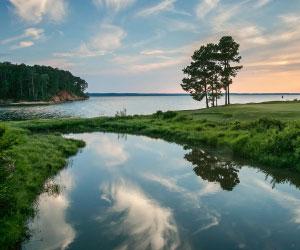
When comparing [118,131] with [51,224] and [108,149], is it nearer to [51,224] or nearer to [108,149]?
[108,149]

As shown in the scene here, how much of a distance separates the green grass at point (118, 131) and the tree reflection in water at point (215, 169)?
6.70 feet

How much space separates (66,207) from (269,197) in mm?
9587

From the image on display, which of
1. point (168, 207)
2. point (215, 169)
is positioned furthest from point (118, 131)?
point (168, 207)

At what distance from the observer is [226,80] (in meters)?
73.2

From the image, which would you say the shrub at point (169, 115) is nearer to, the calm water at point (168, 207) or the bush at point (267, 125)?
the bush at point (267, 125)

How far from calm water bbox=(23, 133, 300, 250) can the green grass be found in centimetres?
87

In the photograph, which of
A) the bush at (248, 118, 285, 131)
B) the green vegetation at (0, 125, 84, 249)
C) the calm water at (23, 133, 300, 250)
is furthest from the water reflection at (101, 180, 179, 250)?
the bush at (248, 118, 285, 131)

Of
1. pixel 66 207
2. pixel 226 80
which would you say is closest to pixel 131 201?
pixel 66 207

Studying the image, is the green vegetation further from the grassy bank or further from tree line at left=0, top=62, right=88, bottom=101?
tree line at left=0, top=62, right=88, bottom=101

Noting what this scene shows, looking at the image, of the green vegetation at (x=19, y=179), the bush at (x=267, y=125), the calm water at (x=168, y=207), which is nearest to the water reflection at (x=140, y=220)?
the calm water at (x=168, y=207)

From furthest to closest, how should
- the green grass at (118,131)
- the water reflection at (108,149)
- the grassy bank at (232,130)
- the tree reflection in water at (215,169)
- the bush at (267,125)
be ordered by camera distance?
1. the bush at (267,125)
2. the water reflection at (108,149)
3. the grassy bank at (232,130)
4. the tree reflection in water at (215,169)
5. the green grass at (118,131)

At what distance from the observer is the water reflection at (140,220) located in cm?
1270

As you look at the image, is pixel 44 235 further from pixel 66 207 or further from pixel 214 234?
pixel 214 234

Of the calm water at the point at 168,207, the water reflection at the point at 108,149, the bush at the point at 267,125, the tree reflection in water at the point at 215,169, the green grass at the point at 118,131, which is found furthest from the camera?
the bush at the point at 267,125
